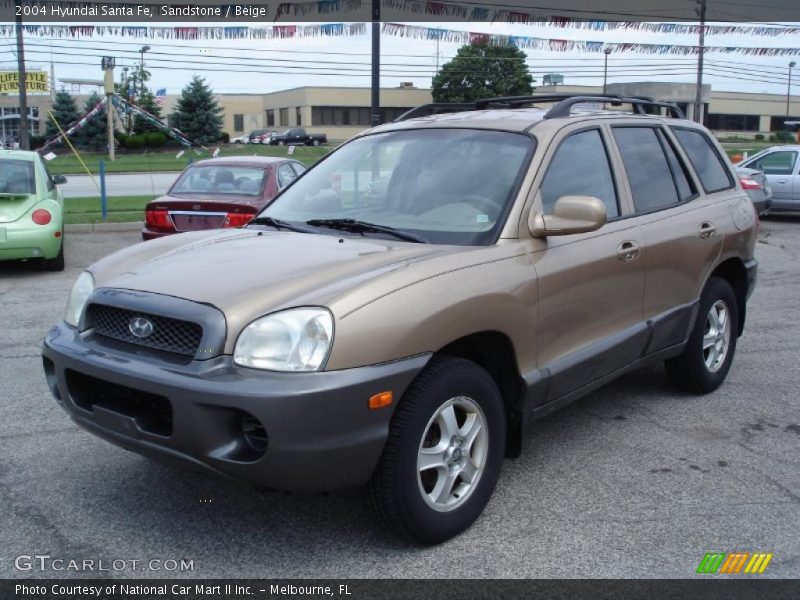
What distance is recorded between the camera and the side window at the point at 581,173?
4.04m

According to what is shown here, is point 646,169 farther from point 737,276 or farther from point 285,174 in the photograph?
point 285,174

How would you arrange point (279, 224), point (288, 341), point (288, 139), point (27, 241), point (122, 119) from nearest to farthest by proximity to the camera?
1. point (288, 341)
2. point (279, 224)
3. point (27, 241)
4. point (122, 119)
5. point (288, 139)

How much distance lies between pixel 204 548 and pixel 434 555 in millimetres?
937

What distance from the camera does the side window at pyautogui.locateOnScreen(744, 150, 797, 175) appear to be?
1698 centimetres

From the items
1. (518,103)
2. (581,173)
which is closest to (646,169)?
(581,173)

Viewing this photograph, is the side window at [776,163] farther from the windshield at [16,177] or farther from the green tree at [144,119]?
the green tree at [144,119]

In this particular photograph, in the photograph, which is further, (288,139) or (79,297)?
(288,139)

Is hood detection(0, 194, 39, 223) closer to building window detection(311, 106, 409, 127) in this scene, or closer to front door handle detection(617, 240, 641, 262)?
front door handle detection(617, 240, 641, 262)

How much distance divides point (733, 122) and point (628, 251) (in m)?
90.3

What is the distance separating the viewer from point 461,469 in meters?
3.39

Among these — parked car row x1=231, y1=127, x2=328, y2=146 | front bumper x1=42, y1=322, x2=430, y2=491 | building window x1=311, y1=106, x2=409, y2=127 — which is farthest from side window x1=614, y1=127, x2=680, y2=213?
building window x1=311, y1=106, x2=409, y2=127

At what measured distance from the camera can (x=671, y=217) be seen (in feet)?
15.8

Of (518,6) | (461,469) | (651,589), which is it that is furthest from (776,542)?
(518,6)

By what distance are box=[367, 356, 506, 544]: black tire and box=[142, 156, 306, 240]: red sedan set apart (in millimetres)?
5756
